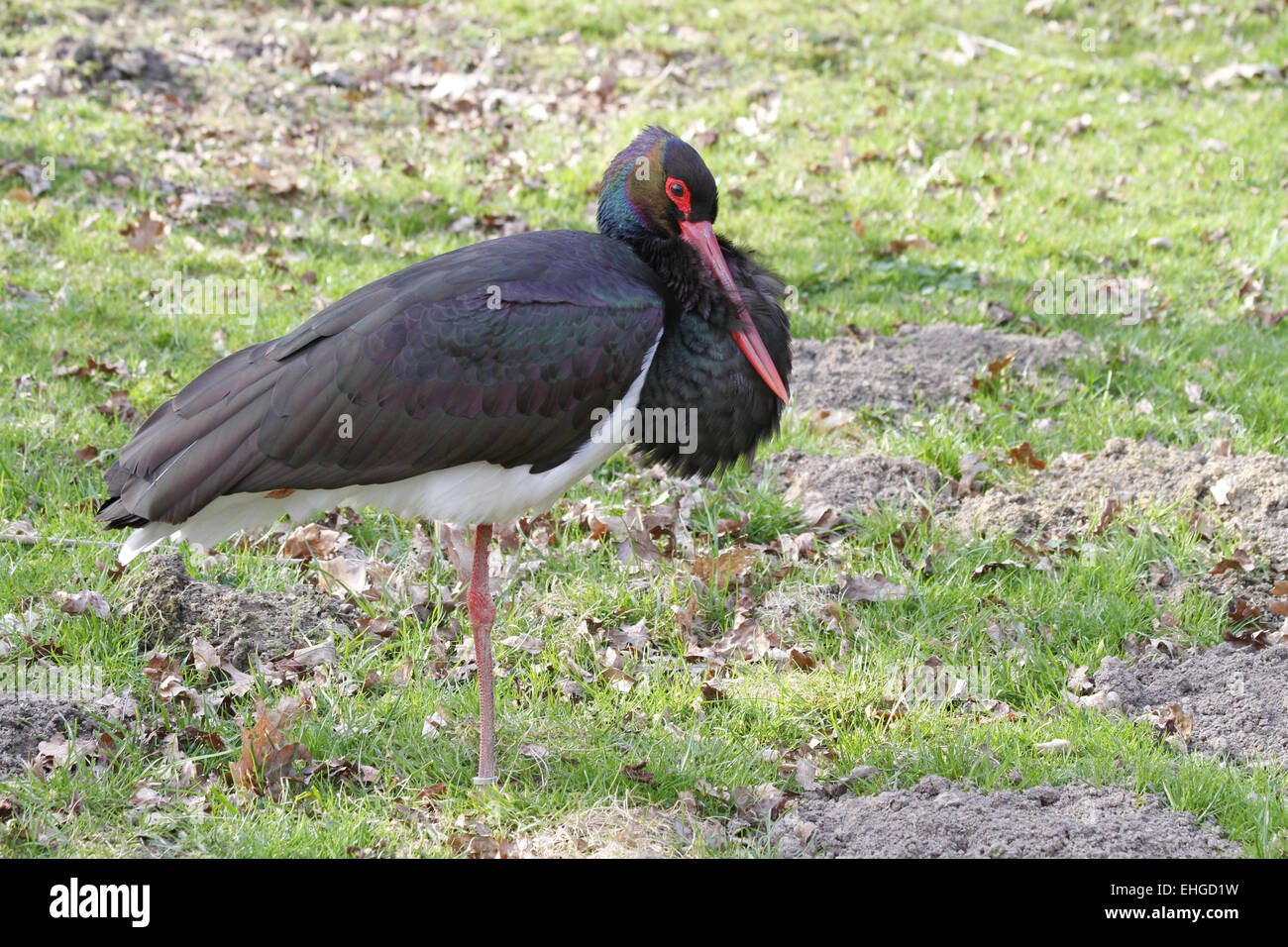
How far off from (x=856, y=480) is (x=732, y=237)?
3.27 m

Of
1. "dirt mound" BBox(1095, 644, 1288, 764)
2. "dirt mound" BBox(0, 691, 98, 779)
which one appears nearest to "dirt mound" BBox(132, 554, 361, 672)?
"dirt mound" BBox(0, 691, 98, 779)

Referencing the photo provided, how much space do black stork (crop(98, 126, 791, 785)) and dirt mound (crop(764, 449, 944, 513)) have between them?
55.9 inches

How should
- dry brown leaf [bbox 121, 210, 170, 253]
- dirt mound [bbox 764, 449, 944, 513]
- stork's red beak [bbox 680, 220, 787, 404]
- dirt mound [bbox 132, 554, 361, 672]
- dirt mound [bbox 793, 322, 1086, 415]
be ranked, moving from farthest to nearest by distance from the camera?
dry brown leaf [bbox 121, 210, 170, 253] → dirt mound [bbox 793, 322, 1086, 415] → dirt mound [bbox 764, 449, 944, 513] → dirt mound [bbox 132, 554, 361, 672] → stork's red beak [bbox 680, 220, 787, 404]

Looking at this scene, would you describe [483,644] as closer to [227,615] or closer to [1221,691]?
[227,615]

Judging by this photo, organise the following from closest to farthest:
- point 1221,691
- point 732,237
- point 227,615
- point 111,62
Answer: point 1221,691, point 227,615, point 732,237, point 111,62

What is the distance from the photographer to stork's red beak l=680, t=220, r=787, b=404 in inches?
175

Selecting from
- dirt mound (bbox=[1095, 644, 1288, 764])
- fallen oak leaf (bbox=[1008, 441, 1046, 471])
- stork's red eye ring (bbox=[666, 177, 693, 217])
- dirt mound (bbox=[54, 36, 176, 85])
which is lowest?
dirt mound (bbox=[1095, 644, 1288, 764])

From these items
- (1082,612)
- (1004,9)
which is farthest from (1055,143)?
(1082,612)

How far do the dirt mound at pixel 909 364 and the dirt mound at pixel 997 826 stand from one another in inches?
119

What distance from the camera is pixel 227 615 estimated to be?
15.6 ft

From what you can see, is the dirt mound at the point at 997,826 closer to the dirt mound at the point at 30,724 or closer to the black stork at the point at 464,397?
the black stork at the point at 464,397

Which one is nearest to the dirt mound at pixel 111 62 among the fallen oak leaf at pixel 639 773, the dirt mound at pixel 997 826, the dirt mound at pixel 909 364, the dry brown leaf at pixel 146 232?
the dry brown leaf at pixel 146 232

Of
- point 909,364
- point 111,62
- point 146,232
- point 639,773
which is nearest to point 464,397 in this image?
point 639,773

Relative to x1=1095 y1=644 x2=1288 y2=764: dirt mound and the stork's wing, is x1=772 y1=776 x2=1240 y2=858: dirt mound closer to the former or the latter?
x1=1095 y1=644 x2=1288 y2=764: dirt mound
